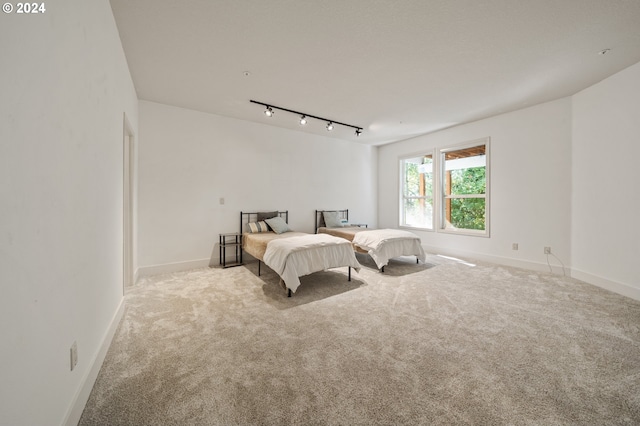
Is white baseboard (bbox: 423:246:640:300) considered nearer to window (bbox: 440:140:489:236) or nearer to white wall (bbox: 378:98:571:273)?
white wall (bbox: 378:98:571:273)

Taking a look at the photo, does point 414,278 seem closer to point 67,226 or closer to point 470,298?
point 470,298

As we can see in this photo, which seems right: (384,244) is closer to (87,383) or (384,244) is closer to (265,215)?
(265,215)

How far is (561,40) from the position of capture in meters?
2.48

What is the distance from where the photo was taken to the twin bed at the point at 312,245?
318 centimetres

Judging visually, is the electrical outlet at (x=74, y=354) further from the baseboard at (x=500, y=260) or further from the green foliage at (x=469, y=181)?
the green foliage at (x=469, y=181)

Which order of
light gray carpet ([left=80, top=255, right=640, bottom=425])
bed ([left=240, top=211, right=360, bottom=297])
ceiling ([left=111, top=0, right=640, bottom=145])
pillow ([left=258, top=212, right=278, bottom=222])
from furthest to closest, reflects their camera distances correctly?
pillow ([left=258, top=212, right=278, bottom=222])
bed ([left=240, top=211, right=360, bottom=297])
ceiling ([left=111, top=0, right=640, bottom=145])
light gray carpet ([left=80, top=255, right=640, bottom=425])

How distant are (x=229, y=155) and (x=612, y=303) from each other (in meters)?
5.85

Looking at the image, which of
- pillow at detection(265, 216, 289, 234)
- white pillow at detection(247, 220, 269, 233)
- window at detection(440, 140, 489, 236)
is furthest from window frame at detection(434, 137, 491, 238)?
white pillow at detection(247, 220, 269, 233)

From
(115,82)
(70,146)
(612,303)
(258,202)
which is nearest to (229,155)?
(258,202)

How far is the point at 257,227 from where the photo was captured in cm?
473

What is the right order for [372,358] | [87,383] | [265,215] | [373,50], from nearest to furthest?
[87,383], [372,358], [373,50], [265,215]

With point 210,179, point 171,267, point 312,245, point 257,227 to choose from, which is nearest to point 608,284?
point 312,245

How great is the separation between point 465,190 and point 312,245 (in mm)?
3845

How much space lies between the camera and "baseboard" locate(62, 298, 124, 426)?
1.27m
